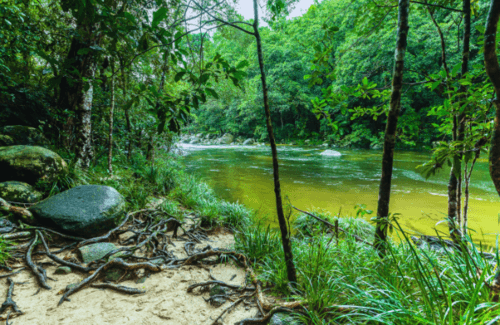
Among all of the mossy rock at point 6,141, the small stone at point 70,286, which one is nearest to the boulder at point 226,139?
the mossy rock at point 6,141

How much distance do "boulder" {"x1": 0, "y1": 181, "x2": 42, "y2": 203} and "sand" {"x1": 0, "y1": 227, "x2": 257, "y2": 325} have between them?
1.29 m

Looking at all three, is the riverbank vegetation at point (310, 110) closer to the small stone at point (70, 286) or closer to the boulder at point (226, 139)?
the small stone at point (70, 286)

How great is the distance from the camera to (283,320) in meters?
1.56

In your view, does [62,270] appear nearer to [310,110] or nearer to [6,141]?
[6,141]

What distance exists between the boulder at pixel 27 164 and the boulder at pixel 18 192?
0.16 m

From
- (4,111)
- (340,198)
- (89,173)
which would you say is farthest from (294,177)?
(4,111)

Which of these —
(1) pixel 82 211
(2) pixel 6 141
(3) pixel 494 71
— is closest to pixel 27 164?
(2) pixel 6 141

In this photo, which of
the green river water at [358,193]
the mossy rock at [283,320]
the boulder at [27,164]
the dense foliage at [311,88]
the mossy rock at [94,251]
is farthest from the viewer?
the dense foliage at [311,88]

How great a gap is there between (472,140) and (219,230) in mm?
3712

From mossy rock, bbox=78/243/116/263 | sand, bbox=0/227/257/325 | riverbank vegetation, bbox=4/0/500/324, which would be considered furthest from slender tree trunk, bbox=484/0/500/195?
mossy rock, bbox=78/243/116/263

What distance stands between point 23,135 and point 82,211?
2510mm

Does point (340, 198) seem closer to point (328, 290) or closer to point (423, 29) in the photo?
point (328, 290)

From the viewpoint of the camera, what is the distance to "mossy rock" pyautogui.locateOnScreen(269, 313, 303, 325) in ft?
5.05

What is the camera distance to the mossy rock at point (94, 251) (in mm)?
2378
